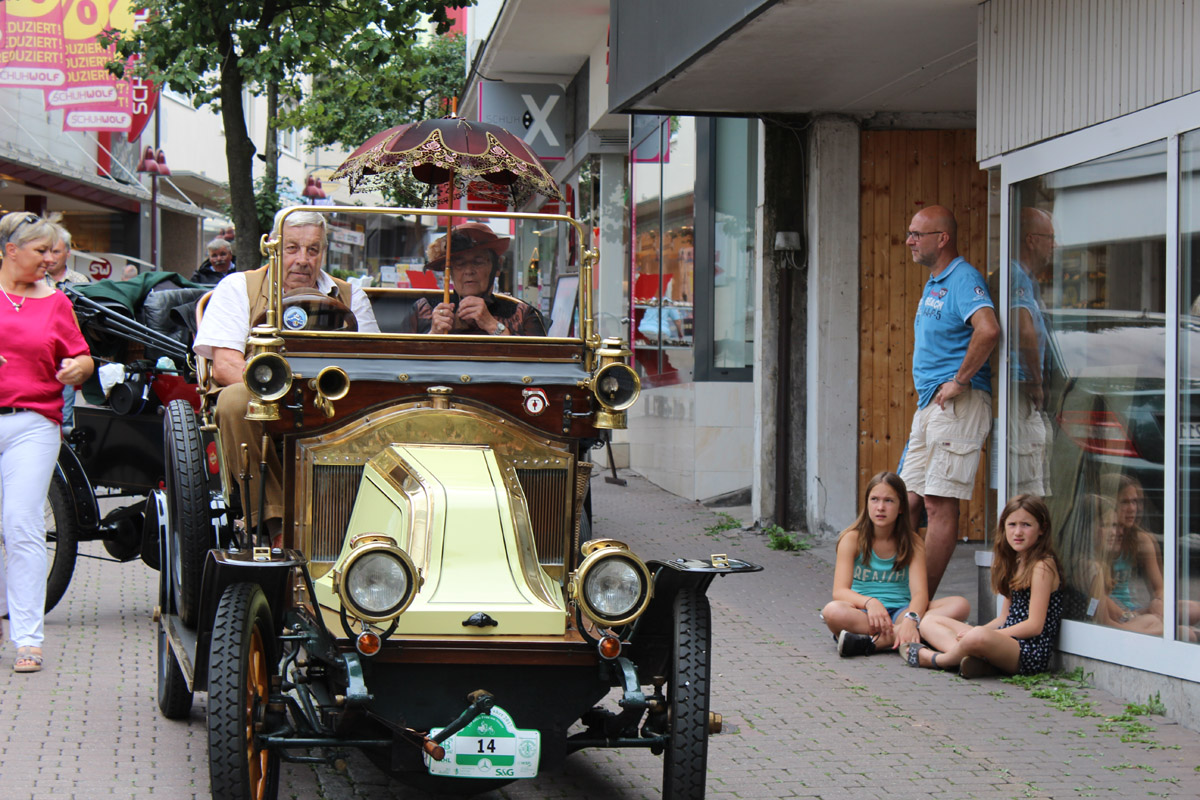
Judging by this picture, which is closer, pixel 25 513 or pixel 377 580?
pixel 377 580

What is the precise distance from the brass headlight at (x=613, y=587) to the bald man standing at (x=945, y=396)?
3.78m

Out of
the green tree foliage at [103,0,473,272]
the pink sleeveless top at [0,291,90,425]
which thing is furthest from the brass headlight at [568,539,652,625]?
the green tree foliage at [103,0,473,272]

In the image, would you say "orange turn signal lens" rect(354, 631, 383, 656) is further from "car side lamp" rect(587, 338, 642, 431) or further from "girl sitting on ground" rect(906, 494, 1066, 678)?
"girl sitting on ground" rect(906, 494, 1066, 678)

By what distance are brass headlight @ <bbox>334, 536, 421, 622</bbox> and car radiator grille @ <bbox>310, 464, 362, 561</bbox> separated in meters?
0.99

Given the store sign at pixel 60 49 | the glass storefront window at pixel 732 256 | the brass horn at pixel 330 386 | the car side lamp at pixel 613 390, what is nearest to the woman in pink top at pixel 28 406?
the brass horn at pixel 330 386

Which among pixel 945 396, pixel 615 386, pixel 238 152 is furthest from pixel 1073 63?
pixel 238 152

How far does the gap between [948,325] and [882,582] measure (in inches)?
57.7

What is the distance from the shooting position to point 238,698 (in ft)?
12.1

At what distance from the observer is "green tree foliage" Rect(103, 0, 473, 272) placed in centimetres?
1516

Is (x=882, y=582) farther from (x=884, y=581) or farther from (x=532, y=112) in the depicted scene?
(x=532, y=112)

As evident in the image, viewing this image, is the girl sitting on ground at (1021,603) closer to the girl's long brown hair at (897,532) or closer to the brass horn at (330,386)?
the girl's long brown hair at (897,532)

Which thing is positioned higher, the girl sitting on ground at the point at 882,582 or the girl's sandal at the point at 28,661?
the girl sitting on ground at the point at 882,582

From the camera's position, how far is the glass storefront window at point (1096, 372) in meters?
5.81

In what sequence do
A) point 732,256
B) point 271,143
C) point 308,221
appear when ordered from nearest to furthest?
point 308,221, point 732,256, point 271,143
